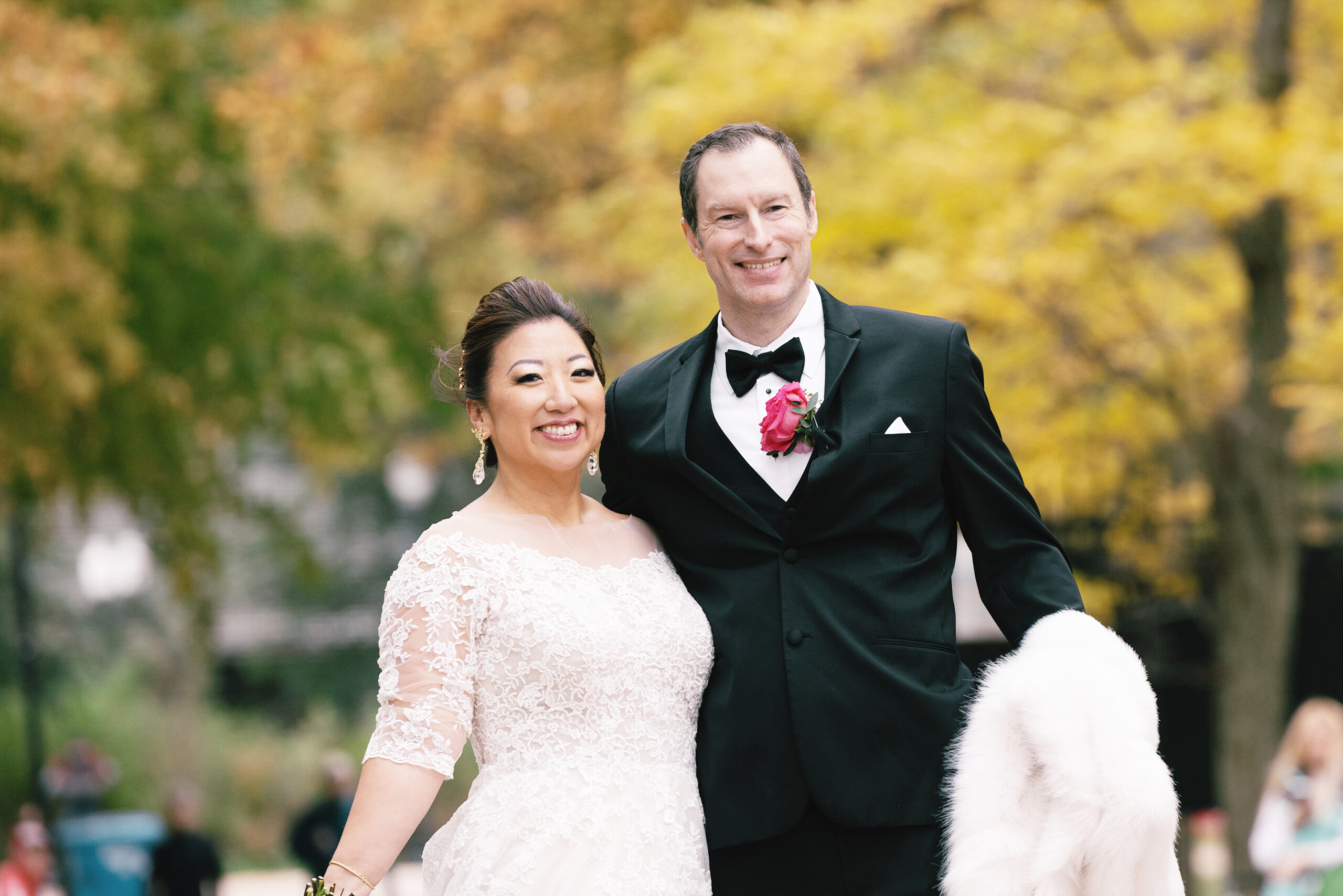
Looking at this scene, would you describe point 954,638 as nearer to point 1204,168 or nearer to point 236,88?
point 1204,168

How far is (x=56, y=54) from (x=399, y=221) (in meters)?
4.42

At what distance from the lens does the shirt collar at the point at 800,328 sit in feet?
10.9

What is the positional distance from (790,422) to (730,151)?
0.60 metres

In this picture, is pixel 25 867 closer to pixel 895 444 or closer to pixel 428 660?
pixel 428 660

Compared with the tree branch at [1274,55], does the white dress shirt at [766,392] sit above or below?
below

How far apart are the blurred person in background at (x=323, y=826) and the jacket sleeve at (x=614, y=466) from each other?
846cm

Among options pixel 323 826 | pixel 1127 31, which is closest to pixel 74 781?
pixel 323 826

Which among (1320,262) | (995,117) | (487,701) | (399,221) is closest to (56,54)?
(399,221)

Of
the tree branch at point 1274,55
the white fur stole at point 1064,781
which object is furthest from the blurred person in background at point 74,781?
the white fur stole at point 1064,781

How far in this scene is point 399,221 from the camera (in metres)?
13.2

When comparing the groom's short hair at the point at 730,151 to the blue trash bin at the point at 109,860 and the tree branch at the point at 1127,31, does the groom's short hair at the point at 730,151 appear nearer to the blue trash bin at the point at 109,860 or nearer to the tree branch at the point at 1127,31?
the tree branch at the point at 1127,31

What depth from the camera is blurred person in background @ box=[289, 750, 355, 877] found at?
11.4m

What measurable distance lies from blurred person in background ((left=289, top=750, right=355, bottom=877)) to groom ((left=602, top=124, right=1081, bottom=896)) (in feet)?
29.1

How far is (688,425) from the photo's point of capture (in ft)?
10.8
